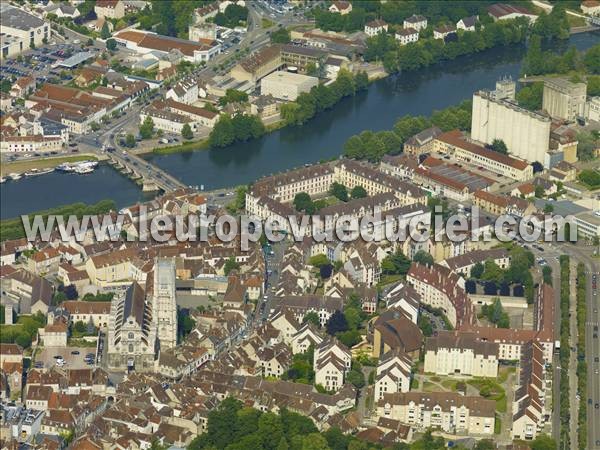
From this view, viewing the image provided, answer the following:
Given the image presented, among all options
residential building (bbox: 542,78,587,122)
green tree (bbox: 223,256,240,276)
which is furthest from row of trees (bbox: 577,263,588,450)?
residential building (bbox: 542,78,587,122)

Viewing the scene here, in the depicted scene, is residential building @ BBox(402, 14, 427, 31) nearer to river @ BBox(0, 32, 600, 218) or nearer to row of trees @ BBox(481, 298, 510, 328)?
river @ BBox(0, 32, 600, 218)

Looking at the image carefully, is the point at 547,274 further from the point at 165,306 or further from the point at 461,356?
the point at 165,306

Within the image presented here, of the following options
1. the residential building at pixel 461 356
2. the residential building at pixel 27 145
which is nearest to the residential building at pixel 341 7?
the residential building at pixel 27 145

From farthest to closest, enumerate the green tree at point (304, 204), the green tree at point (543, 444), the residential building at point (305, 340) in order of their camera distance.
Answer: the green tree at point (304, 204) < the residential building at point (305, 340) < the green tree at point (543, 444)

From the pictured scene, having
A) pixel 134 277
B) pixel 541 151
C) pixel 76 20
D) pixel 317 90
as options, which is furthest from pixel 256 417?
pixel 76 20

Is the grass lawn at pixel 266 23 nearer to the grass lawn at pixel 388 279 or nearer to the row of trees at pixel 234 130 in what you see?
the row of trees at pixel 234 130
